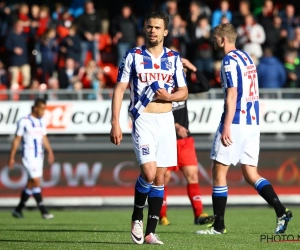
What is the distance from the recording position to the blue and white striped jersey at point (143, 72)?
385 inches

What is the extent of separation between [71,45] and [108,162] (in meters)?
3.27

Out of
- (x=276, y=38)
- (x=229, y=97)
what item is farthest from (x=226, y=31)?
(x=276, y=38)

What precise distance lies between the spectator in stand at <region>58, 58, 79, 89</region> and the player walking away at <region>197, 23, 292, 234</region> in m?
10.2

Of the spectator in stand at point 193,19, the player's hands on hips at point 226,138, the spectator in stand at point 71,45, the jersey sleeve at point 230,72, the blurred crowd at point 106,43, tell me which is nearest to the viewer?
the player's hands on hips at point 226,138

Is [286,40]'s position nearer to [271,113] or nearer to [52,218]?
[271,113]

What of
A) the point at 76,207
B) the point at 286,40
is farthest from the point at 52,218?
the point at 286,40

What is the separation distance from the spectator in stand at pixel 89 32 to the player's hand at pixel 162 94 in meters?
12.5

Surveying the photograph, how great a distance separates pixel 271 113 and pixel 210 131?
134cm

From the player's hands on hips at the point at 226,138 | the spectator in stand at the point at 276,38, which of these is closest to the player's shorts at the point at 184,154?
the player's hands on hips at the point at 226,138

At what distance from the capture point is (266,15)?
74.3 ft

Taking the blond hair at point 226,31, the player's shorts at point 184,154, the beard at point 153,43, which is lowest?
the player's shorts at point 184,154

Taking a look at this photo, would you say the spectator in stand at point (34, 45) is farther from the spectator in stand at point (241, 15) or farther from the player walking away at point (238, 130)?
the player walking away at point (238, 130)

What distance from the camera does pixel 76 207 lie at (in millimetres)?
19781

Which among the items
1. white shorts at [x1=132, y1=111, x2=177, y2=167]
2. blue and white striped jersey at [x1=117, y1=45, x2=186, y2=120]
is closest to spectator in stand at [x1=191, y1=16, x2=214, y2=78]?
blue and white striped jersey at [x1=117, y1=45, x2=186, y2=120]
